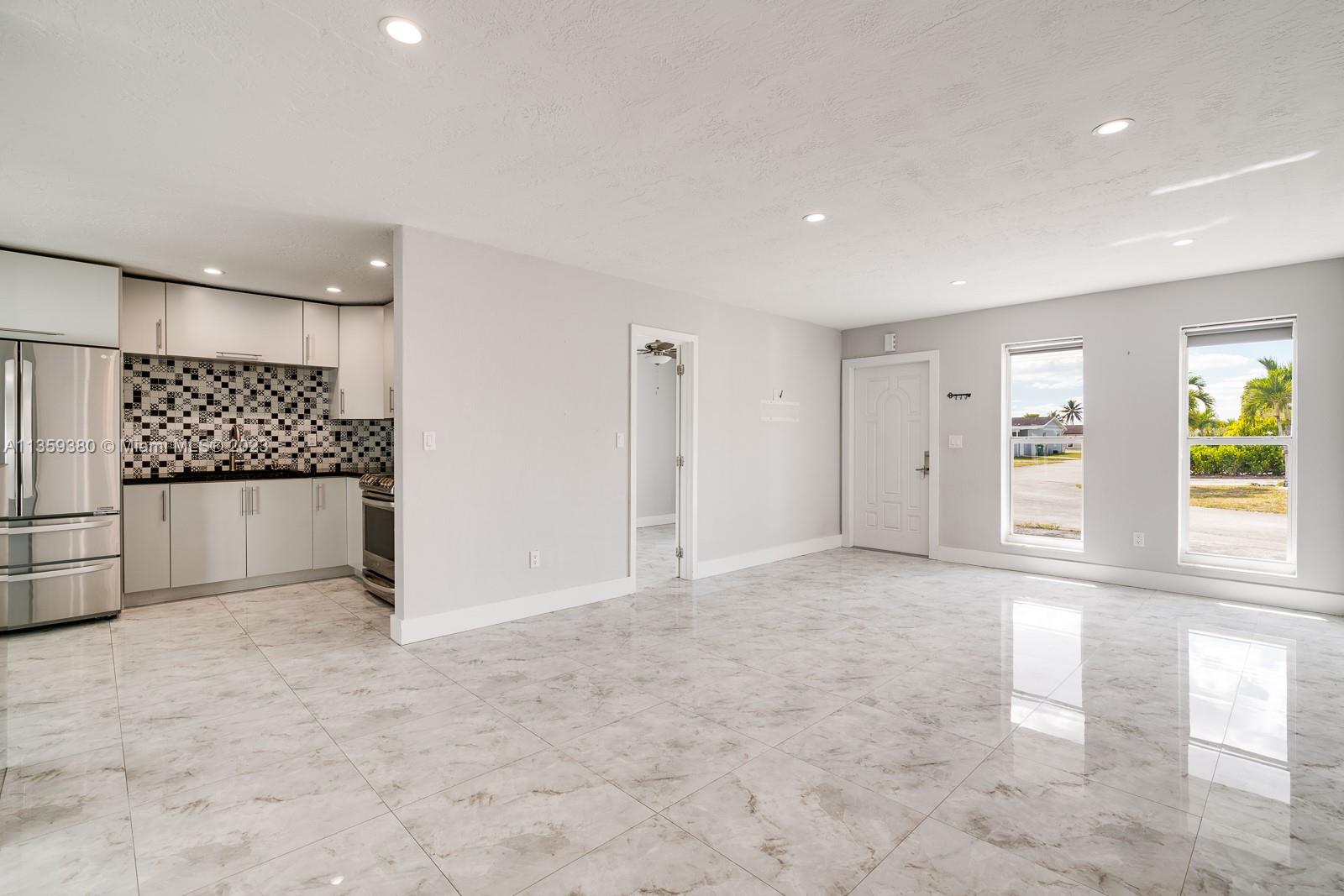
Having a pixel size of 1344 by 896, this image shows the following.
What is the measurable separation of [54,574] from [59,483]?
592mm

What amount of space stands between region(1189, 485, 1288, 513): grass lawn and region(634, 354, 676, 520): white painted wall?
578 centimetres

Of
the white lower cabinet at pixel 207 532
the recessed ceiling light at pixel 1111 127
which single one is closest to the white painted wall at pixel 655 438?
the white lower cabinet at pixel 207 532

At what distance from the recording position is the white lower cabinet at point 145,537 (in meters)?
4.48

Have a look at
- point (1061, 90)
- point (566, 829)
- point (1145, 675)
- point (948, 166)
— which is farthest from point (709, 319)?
point (566, 829)

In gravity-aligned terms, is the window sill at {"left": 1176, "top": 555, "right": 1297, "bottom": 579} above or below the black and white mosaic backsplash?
below

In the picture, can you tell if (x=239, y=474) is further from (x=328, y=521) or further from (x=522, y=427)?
(x=522, y=427)

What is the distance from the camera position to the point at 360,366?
5.61 m

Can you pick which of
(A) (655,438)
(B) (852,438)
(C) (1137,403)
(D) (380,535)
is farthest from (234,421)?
(C) (1137,403)

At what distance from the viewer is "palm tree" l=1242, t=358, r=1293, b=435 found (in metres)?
4.54

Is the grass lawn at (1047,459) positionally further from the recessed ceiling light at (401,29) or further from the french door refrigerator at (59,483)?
the french door refrigerator at (59,483)

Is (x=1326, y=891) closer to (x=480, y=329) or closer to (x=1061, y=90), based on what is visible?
(x=1061, y=90)

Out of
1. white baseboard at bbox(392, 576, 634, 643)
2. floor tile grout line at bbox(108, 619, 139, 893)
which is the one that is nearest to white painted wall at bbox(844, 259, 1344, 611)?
white baseboard at bbox(392, 576, 634, 643)

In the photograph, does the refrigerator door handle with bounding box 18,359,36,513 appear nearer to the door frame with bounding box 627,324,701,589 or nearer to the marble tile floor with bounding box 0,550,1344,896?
the marble tile floor with bounding box 0,550,1344,896

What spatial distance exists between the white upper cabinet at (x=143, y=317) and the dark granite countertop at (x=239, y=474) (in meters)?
1.00
